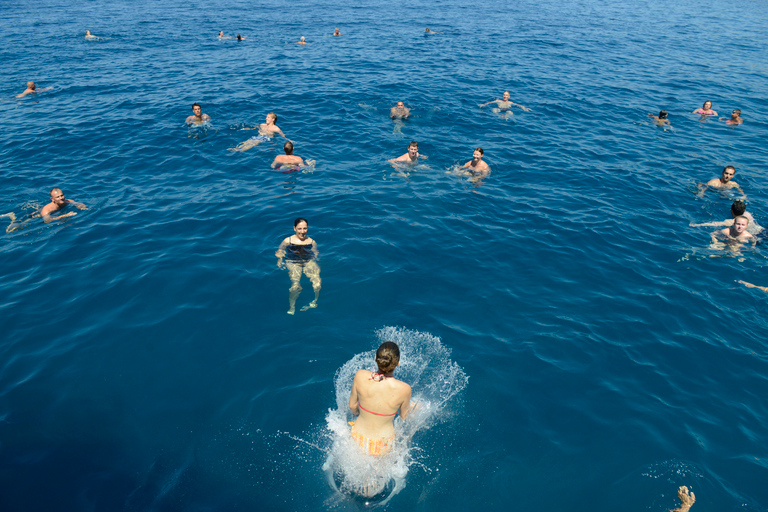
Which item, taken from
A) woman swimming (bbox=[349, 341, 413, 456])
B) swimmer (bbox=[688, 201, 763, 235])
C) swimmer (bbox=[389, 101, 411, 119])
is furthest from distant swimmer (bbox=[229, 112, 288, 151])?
swimmer (bbox=[688, 201, 763, 235])

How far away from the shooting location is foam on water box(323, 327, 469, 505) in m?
7.08

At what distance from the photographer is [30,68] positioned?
2878 centimetres

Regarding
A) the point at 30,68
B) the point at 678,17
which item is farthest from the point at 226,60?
the point at 678,17

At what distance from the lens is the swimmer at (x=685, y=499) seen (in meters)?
6.86

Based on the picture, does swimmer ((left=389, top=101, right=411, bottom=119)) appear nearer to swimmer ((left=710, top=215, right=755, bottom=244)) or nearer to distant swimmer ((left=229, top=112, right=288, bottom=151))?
distant swimmer ((left=229, top=112, right=288, bottom=151))

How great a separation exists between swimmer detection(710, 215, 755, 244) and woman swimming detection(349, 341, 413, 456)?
12.2 meters

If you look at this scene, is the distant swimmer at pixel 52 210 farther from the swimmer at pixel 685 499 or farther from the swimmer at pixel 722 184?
the swimmer at pixel 722 184

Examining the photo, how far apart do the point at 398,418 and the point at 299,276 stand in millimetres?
4954

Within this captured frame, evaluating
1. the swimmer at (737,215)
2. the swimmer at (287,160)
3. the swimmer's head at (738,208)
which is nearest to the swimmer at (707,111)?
the swimmer at (737,215)

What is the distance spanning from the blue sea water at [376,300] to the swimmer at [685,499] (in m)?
0.13

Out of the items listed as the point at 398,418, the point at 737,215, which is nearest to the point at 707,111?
the point at 737,215

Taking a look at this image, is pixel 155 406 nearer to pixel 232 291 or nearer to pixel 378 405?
pixel 232 291

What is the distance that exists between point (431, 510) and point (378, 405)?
192 centimetres

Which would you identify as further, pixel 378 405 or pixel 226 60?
pixel 226 60
